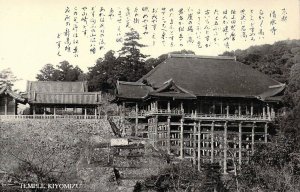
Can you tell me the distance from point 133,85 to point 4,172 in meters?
13.4

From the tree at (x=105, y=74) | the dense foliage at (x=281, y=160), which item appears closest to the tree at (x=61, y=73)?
the tree at (x=105, y=74)

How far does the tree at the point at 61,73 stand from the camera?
5012 centimetres

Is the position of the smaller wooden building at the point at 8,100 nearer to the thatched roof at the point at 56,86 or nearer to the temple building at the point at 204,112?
the thatched roof at the point at 56,86

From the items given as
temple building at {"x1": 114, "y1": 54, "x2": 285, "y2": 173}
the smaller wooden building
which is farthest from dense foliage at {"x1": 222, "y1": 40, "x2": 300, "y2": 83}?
the smaller wooden building

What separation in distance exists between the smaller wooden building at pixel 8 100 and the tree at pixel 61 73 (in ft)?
49.4

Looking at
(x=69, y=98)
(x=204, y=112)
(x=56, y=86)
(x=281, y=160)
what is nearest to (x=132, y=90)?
(x=69, y=98)

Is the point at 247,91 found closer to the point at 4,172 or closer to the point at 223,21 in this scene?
the point at 223,21

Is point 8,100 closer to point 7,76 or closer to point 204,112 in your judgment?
point 204,112

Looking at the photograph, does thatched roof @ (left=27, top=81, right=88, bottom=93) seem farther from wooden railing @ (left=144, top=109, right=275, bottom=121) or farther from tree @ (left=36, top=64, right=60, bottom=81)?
tree @ (left=36, top=64, right=60, bottom=81)

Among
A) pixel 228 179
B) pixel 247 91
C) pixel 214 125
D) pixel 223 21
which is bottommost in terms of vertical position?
pixel 228 179

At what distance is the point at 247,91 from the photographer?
34.3 metres

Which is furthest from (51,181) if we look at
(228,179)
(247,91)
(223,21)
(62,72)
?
(62,72)

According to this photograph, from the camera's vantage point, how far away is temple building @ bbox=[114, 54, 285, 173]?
1287 inches

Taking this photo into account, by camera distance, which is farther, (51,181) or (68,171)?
(68,171)
